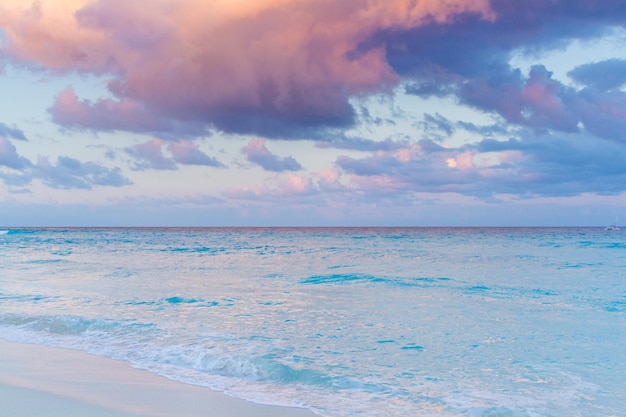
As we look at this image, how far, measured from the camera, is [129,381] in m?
7.40

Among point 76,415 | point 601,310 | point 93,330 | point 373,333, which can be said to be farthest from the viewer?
point 601,310

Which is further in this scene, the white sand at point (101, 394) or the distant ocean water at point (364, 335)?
the distant ocean water at point (364, 335)

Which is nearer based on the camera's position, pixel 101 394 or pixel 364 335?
pixel 101 394

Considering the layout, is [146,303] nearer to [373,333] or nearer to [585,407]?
[373,333]

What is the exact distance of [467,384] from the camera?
23.7ft

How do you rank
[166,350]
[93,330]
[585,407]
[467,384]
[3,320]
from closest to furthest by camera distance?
[585,407]
[467,384]
[166,350]
[93,330]
[3,320]

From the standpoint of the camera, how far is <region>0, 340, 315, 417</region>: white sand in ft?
19.9

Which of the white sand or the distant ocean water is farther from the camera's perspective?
the distant ocean water

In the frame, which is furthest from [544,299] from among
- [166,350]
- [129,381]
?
[129,381]

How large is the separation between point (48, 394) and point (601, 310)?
43.7ft

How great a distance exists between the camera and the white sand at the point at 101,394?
6.07 metres

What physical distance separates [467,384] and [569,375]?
1.83m

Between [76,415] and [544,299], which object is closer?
[76,415]

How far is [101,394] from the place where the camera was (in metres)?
6.72
